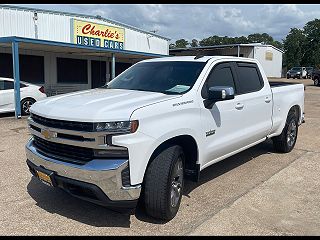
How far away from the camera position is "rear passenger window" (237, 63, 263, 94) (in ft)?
17.2

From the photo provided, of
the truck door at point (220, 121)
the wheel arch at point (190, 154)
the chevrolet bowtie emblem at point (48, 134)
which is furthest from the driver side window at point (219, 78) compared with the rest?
the chevrolet bowtie emblem at point (48, 134)

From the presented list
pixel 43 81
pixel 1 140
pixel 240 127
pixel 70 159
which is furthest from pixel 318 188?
pixel 43 81

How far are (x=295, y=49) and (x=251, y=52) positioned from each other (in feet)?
148

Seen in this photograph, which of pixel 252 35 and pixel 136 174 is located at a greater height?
pixel 252 35

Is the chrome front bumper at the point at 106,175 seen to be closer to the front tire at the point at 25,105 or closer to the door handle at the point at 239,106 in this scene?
the door handle at the point at 239,106

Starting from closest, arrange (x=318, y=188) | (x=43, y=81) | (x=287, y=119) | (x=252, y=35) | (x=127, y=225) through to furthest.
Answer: (x=127, y=225) < (x=318, y=188) < (x=287, y=119) < (x=43, y=81) < (x=252, y=35)

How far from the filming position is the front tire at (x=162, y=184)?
139 inches

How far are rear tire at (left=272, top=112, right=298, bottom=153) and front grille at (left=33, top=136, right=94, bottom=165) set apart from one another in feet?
14.7

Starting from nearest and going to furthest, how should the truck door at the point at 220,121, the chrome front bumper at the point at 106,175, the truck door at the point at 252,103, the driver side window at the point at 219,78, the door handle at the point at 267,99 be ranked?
the chrome front bumper at the point at 106,175 < the truck door at the point at 220,121 < the driver side window at the point at 219,78 < the truck door at the point at 252,103 < the door handle at the point at 267,99

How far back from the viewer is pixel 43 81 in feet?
62.5

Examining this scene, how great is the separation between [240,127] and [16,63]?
30.4 ft

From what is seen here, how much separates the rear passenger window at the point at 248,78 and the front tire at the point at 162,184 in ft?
6.54

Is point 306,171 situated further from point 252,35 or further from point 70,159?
point 252,35

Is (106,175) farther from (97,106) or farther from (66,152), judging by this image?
(97,106)
